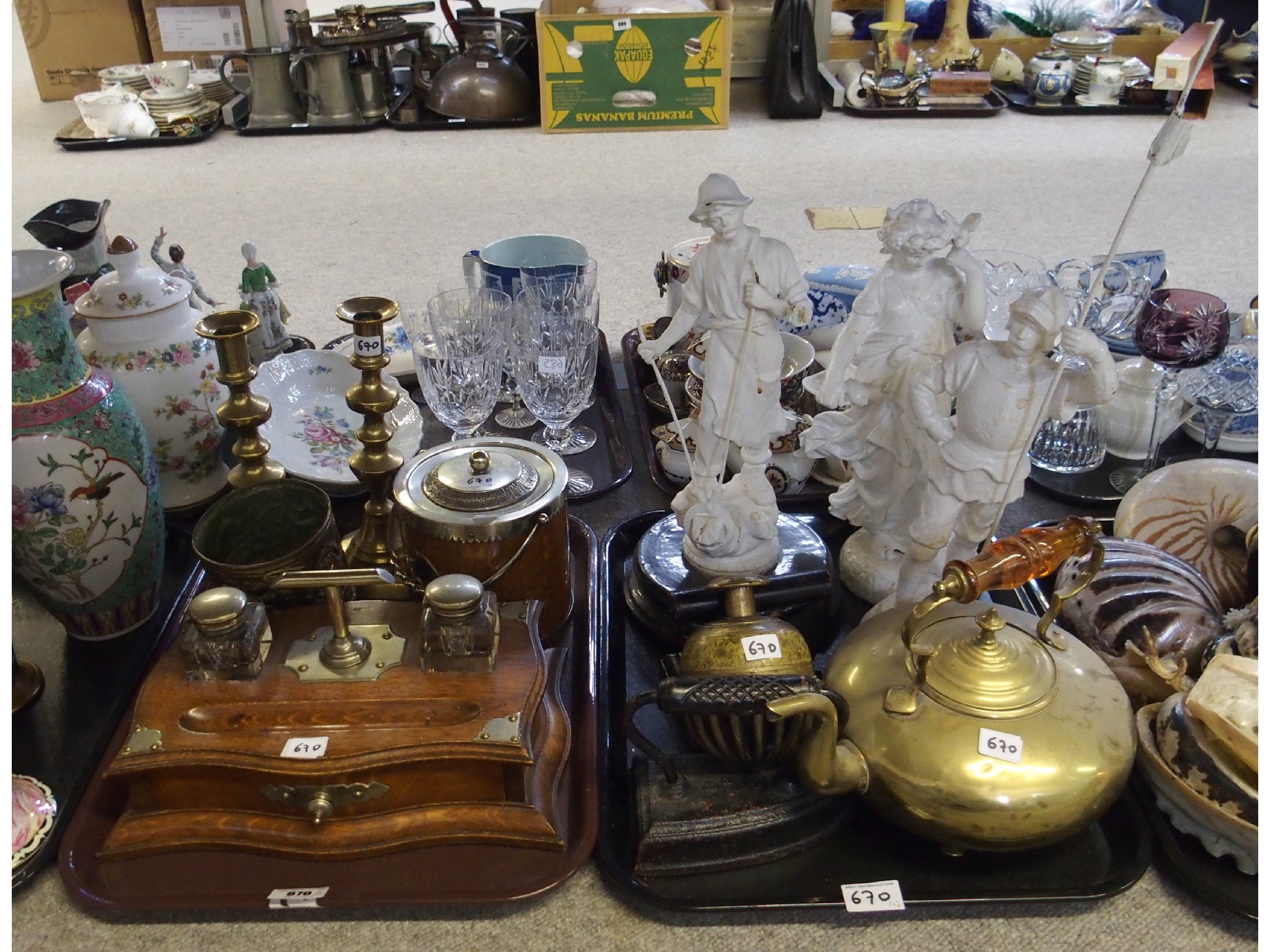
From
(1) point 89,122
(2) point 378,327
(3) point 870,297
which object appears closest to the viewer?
(3) point 870,297

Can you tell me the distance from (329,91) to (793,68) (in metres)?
1.37

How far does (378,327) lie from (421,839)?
1.59ft

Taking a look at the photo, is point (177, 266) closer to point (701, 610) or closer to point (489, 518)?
point (489, 518)

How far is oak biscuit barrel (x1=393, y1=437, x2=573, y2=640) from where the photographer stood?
0.90 metres

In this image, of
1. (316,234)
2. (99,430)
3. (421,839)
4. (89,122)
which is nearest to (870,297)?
(421,839)

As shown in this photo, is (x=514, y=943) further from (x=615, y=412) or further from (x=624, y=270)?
(x=624, y=270)

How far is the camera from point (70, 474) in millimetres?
893

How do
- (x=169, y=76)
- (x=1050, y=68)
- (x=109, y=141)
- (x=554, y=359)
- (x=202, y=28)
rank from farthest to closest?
(x=202, y=28)
(x=1050, y=68)
(x=169, y=76)
(x=109, y=141)
(x=554, y=359)

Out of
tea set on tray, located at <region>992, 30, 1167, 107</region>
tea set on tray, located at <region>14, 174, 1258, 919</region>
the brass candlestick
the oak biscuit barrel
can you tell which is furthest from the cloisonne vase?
tea set on tray, located at <region>992, 30, 1167, 107</region>

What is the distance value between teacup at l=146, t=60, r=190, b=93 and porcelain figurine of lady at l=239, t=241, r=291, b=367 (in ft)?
5.99

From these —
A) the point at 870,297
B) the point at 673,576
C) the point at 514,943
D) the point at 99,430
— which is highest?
the point at 870,297

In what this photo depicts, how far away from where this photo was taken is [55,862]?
82 cm

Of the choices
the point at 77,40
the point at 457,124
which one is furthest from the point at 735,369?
the point at 77,40

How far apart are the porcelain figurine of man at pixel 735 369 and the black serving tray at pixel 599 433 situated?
27 centimetres
